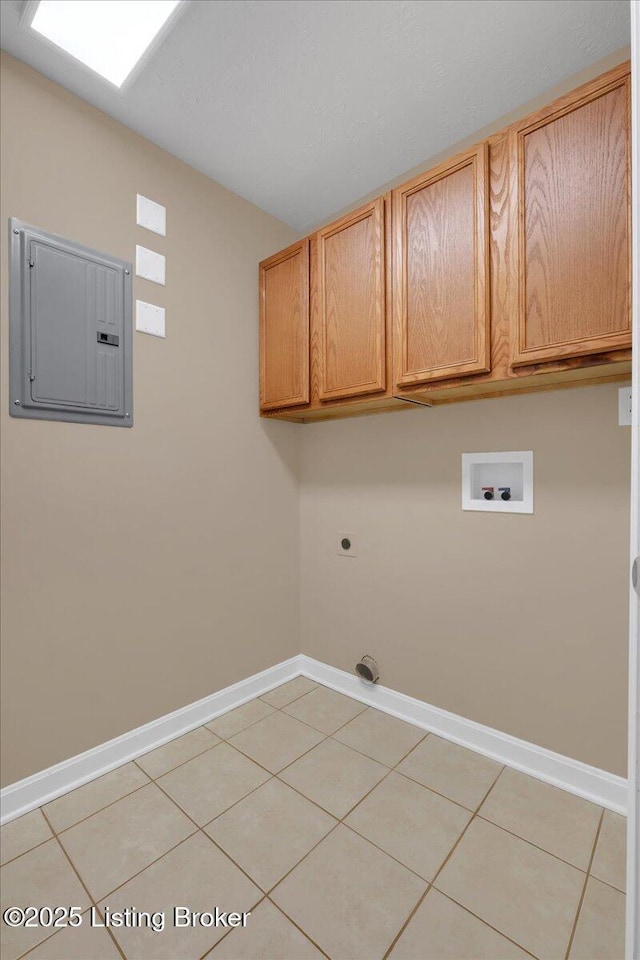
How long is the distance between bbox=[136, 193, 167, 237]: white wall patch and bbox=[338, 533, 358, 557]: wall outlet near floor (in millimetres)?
1744

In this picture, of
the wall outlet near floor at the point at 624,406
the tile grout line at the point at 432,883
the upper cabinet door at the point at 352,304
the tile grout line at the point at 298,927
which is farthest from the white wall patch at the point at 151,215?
the tile grout line at the point at 432,883

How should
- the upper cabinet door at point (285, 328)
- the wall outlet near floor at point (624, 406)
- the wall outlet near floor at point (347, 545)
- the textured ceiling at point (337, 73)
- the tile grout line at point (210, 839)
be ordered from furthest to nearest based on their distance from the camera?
the wall outlet near floor at point (347, 545)
the upper cabinet door at point (285, 328)
the wall outlet near floor at point (624, 406)
the textured ceiling at point (337, 73)
the tile grout line at point (210, 839)

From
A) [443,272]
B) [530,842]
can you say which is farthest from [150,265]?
[530,842]

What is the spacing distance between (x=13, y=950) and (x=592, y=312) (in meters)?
2.38

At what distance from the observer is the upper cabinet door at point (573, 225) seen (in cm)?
128

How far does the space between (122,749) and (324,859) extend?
3.18 feet

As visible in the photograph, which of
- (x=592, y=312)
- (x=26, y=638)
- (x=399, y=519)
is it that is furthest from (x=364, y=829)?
(x=592, y=312)

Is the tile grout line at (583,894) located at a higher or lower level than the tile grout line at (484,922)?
higher

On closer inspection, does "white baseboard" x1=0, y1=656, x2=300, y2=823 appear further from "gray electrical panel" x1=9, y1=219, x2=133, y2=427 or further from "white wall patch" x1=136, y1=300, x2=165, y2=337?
"white wall patch" x1=136, y1=300, x2=165, y2=337

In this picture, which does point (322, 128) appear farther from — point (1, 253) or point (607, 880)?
point (607, 880)

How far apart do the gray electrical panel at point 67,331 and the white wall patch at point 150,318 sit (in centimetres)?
6

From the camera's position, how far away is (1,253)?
151 centimetres

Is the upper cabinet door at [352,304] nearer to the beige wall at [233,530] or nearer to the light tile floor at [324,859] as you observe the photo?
the beige wall at [233,530]

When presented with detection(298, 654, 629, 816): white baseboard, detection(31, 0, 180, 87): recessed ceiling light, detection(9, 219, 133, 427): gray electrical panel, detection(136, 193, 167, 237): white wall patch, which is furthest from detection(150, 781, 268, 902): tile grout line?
detection(31, 0, 180, 87): recessed ceiling light
